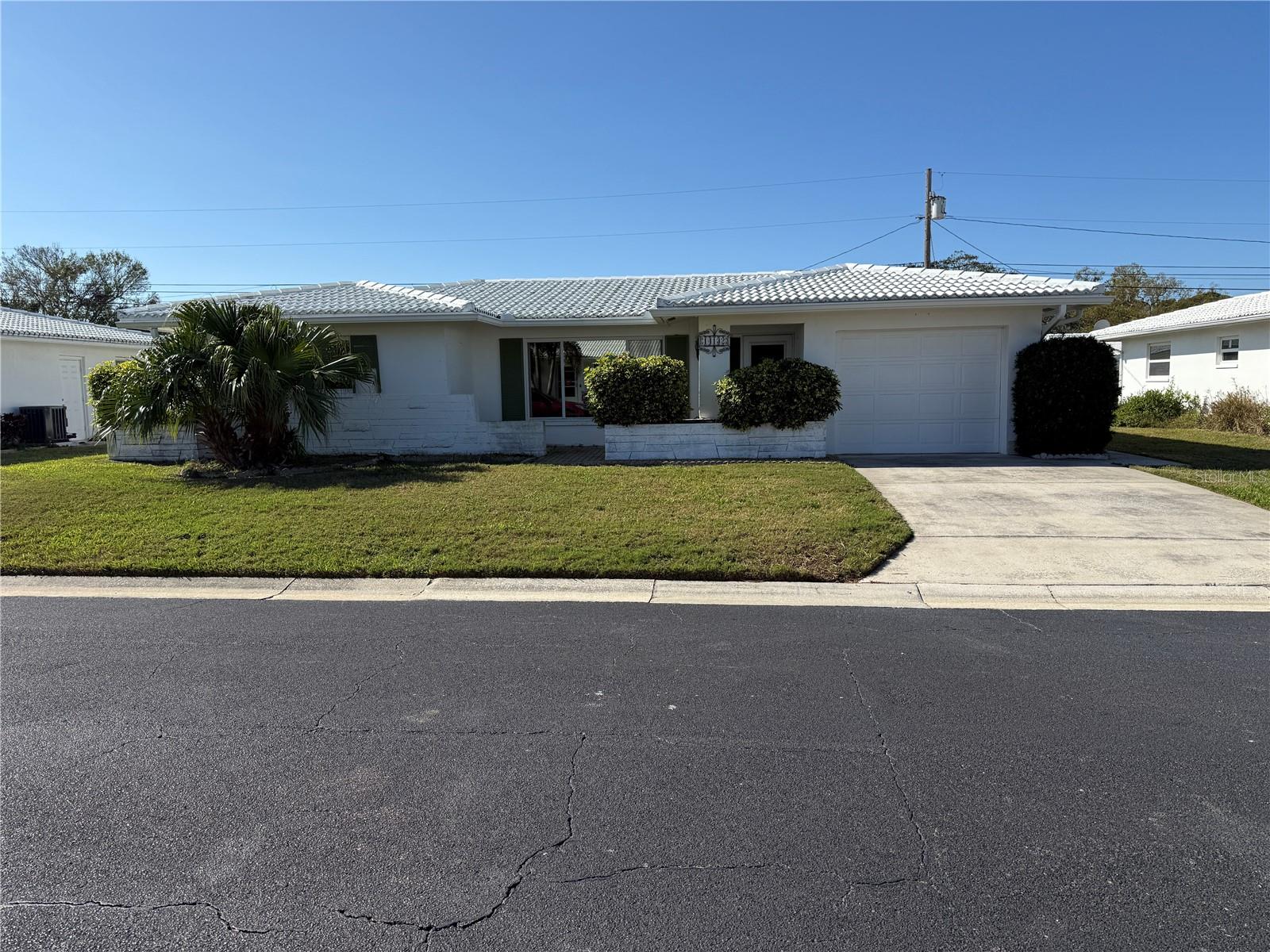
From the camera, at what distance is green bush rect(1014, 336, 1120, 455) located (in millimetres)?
13539

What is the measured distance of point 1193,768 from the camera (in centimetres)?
361

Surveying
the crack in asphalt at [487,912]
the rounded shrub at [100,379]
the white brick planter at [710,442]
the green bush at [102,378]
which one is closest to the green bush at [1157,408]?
the white brick planter at [710,442]

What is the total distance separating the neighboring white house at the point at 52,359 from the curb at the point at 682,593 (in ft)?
51.6

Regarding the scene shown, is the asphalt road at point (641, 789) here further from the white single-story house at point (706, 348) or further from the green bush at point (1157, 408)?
the green bush at point (1157, 408)

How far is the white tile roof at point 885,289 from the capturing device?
1367cm

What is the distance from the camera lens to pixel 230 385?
11.7 metres

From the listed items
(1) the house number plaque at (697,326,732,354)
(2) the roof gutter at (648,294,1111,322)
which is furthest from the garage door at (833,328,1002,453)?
(1) the house number plaque at (697,326,732,354)

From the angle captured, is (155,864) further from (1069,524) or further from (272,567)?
(1069,524)

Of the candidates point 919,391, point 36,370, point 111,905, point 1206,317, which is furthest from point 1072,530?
point 36,370

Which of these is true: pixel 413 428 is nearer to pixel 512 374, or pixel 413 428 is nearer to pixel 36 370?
pixel 512 374

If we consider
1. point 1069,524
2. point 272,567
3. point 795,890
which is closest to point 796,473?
point 1069,524

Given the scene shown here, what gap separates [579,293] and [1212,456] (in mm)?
13530

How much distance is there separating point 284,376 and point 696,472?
646 centimetres

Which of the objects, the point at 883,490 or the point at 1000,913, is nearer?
the point at 1000,913
